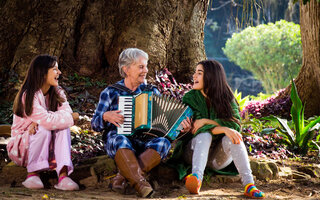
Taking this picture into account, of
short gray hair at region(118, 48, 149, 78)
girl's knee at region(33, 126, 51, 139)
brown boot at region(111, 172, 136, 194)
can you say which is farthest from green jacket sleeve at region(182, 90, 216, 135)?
girl's knee at region(33, 126, 51, 139)

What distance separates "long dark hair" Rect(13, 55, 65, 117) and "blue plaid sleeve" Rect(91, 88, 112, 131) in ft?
1.22

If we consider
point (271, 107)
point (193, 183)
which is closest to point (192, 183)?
point (193, 183)

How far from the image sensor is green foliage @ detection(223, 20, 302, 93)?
1005 inches

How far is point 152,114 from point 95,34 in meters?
3.03

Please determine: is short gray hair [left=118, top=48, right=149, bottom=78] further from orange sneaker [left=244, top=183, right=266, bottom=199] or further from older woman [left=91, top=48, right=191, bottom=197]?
orange sneaker [left=244, top=183, right=266, bottom=199]

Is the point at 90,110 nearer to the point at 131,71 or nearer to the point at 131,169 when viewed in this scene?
the point at 131,71

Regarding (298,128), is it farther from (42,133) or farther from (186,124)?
(42,133)

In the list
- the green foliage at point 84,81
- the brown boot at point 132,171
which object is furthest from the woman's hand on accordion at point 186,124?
the green foliage at point 84,81

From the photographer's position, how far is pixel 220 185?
3547mm

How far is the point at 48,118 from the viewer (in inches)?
124

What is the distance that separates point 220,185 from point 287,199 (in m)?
0.66

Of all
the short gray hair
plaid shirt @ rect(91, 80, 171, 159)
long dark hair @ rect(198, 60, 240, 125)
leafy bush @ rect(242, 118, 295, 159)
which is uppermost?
the short gray hair

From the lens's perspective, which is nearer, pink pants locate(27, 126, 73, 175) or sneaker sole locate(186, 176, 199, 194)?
sneaker sole locate(186, 176, 199, 194)

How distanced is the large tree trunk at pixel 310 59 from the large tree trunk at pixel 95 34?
2.71 m
